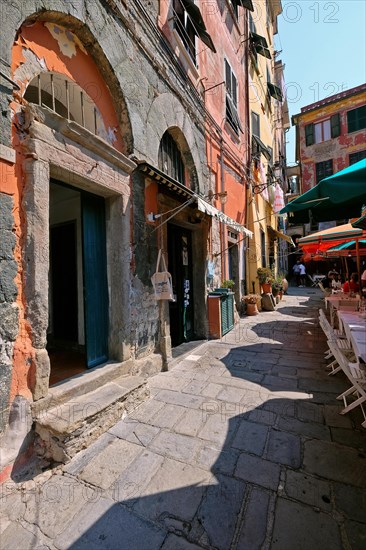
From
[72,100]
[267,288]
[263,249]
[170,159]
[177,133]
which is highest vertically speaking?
[177,133]

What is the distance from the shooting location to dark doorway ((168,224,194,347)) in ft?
18.1

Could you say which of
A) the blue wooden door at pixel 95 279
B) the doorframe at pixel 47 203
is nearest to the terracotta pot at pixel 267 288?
the doorframe at pixel 47 203

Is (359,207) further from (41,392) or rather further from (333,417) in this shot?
(41,392)

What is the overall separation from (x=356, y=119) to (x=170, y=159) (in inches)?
840

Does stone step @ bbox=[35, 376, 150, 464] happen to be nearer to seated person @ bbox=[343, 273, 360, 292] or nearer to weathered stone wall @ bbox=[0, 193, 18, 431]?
weathered stone wall @ bbox=[0, 193, 18, 431]

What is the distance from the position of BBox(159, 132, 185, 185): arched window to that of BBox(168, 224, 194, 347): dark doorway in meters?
1.10

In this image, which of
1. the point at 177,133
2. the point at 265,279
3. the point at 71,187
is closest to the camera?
the point at 71,187

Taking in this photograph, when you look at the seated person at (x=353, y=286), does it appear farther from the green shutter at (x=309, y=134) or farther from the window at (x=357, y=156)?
the green shutter at (x=309, y=134)

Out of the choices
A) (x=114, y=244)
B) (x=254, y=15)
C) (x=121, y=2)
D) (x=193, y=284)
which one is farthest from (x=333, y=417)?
(x=254, y=15)

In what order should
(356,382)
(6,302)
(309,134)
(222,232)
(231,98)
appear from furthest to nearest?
(309,134) < (231,98) < (222,232) < (356,382) < (6,302)

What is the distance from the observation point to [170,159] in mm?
5328

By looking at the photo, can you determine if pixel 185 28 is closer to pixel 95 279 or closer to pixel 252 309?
pixel 95 279

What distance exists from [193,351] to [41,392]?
3218 millimetres

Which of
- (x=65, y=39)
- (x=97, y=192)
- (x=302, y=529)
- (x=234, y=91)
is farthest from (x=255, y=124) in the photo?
(x=302, y=529)
